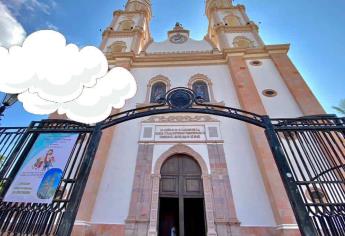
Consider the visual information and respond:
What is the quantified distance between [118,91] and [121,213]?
4.76 metres

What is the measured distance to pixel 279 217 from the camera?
5.60 metres

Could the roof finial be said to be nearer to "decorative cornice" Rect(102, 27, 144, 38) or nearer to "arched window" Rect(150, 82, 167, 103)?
"decorative cornice" Rect(102, 27, 144, 38)

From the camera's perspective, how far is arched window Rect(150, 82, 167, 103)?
968 cm

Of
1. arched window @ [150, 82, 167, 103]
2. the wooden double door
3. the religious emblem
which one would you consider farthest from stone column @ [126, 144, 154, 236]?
the religious emblem

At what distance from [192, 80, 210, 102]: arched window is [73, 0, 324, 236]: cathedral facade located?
0.17 feet

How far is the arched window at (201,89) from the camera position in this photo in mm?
9461

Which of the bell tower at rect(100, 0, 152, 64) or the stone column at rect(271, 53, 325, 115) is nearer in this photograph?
the stone column at rect(271, 53, 325, 115)

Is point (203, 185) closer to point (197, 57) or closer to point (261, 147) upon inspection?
point (261, 147)

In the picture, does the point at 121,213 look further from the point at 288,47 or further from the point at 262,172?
the point at 288,47

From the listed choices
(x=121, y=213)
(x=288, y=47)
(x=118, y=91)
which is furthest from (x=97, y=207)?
(x=288, y=47)

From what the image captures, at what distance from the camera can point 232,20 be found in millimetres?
14984

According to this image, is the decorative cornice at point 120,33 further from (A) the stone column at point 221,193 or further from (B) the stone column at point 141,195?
(A) the stone column at point 221,193

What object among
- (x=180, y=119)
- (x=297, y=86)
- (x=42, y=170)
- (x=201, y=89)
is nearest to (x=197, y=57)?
(x=201, y=89)

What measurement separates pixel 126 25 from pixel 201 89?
9.82m
